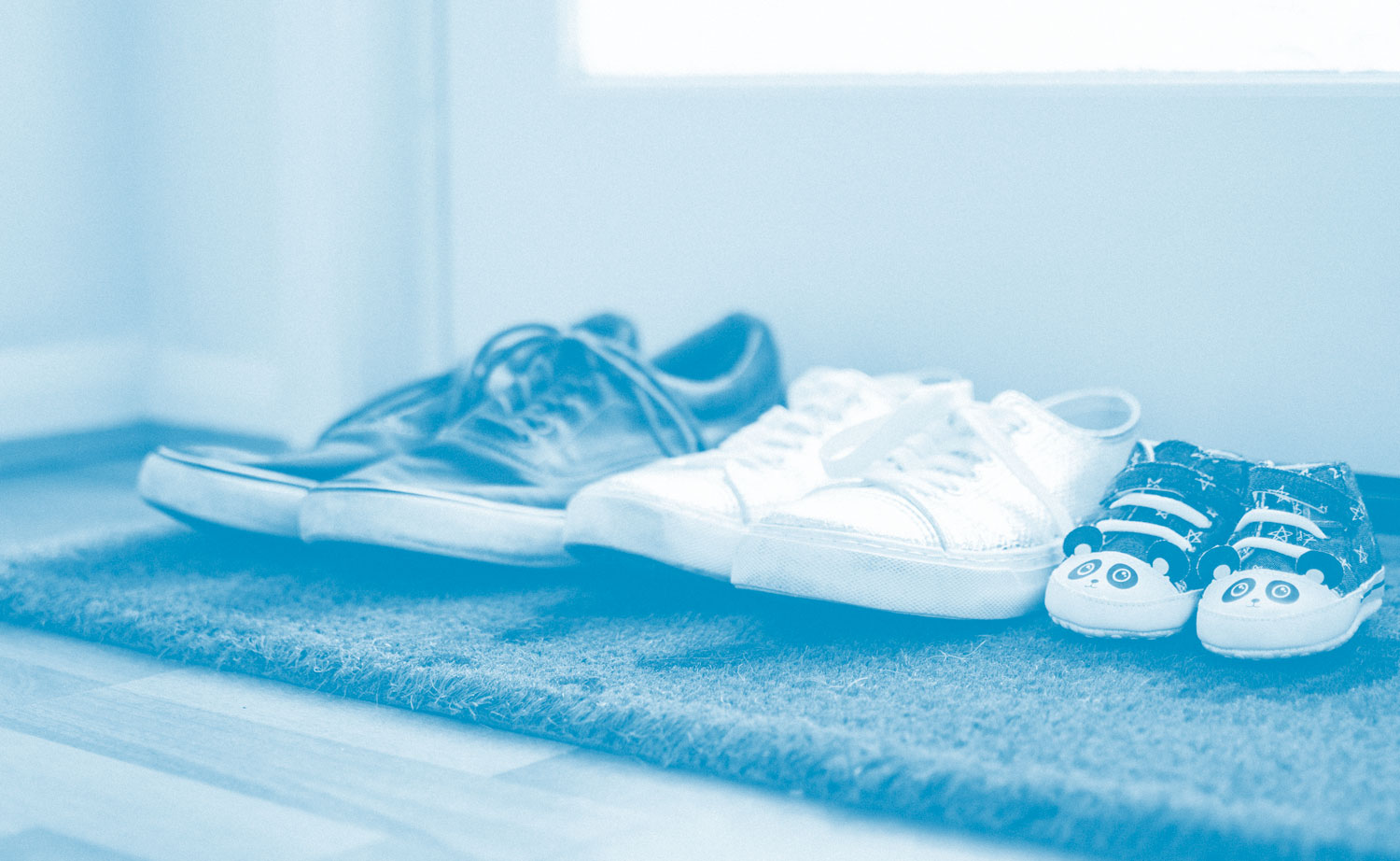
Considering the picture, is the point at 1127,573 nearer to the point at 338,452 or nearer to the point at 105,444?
the point at 338,452

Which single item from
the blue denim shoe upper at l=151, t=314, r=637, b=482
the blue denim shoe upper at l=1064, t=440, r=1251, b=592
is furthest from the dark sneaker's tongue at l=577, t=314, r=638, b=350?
the blue denim shoe upper at l=1064, t=440, r=1251, b=592

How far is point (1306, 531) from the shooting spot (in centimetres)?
91

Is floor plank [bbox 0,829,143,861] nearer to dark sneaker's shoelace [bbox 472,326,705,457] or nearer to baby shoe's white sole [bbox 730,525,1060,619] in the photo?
baby shoe's white sole [bbox 730,525,1060,619]

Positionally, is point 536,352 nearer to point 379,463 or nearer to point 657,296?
point 379,463

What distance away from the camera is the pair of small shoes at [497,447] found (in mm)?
1075

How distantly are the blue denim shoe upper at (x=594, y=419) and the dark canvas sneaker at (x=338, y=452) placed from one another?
0.03 m

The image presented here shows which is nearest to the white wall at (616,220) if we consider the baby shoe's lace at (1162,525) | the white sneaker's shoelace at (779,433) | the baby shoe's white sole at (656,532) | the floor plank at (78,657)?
the white sneaker's shoelace at (779,433)

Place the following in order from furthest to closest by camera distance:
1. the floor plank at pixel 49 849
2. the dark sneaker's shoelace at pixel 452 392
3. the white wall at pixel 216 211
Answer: the white wall at pixel 216 211 < the dark sneaker's shoelace at pixel 452 392 < the floor plank at pixel 49 849

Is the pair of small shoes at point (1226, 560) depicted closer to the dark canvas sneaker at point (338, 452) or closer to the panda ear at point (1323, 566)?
the panda ear at point (1323, 566)

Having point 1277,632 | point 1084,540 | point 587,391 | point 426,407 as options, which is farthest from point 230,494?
point 1277,632

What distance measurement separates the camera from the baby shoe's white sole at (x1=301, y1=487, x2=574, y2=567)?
41.7 inches

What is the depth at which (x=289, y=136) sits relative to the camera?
1.64m

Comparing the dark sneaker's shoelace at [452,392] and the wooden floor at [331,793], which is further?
the dark sneaker's shoelace at [452,392]

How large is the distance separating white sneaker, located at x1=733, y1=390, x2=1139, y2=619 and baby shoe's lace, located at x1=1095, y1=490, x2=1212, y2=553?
2.7 inches
